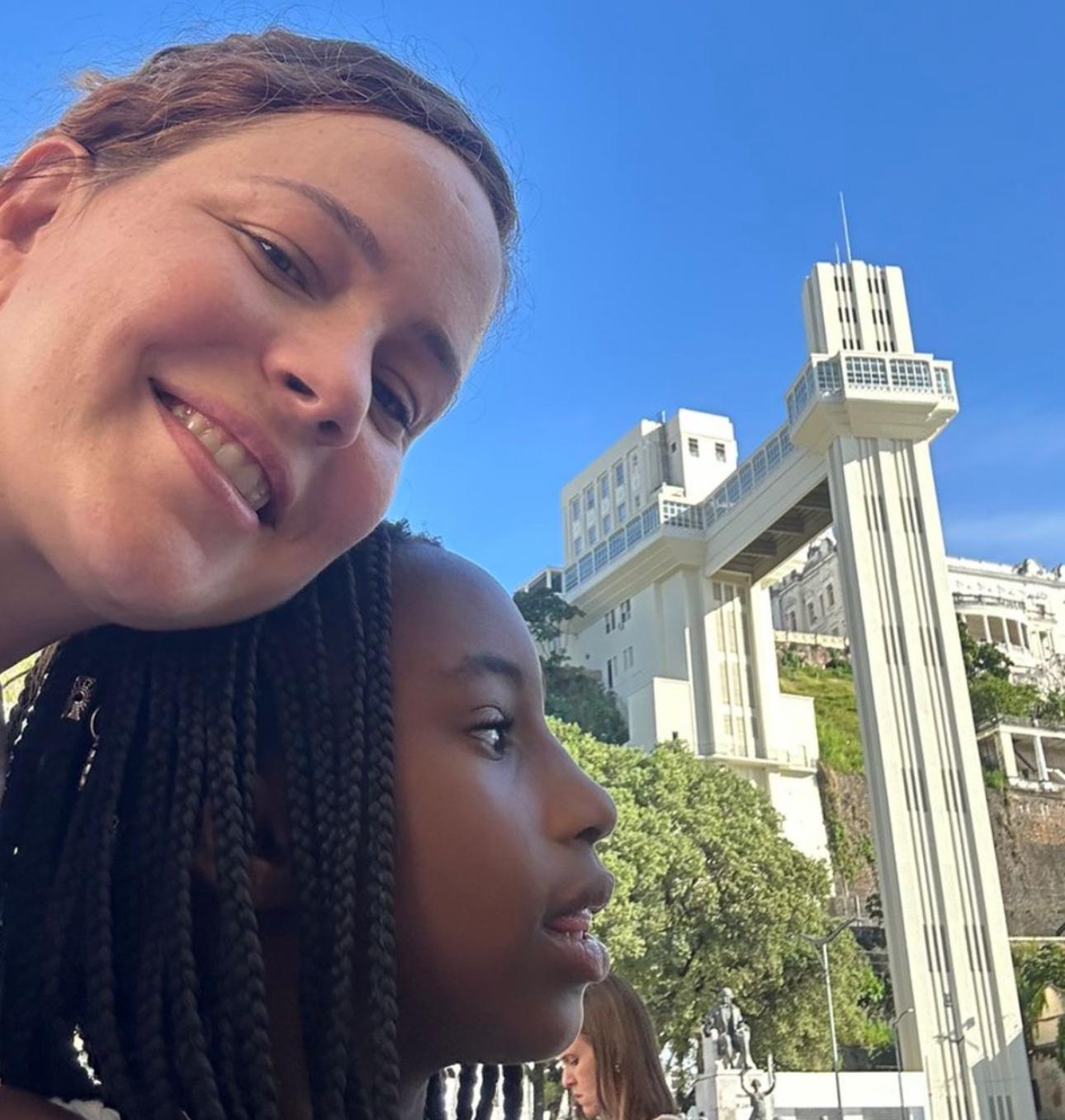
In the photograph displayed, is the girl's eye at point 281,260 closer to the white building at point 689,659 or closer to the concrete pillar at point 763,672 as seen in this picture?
the white building at point 689,659

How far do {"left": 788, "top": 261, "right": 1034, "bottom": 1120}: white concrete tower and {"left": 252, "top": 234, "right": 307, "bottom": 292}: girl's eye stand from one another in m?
23.9

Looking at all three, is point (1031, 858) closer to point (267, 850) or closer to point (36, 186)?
point (267, 850)

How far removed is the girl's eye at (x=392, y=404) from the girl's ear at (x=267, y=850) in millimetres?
314

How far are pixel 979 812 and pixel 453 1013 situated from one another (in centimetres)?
2514

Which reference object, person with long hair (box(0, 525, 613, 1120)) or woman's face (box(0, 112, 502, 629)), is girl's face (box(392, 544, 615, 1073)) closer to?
person with long hair (box(0, 525, 613, 1120))

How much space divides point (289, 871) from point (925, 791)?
2487 centimetres

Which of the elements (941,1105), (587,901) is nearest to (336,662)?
(587,901)

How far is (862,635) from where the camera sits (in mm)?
25266

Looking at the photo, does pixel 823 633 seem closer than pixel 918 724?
No

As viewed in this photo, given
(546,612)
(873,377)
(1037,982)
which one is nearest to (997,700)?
(1037,982)

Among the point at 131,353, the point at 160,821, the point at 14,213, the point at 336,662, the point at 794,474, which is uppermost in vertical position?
the point at 794,474

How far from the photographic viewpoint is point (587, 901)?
101cm

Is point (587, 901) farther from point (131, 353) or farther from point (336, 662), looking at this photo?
point (131, 353)

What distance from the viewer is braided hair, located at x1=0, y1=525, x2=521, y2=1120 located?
0.87 m
